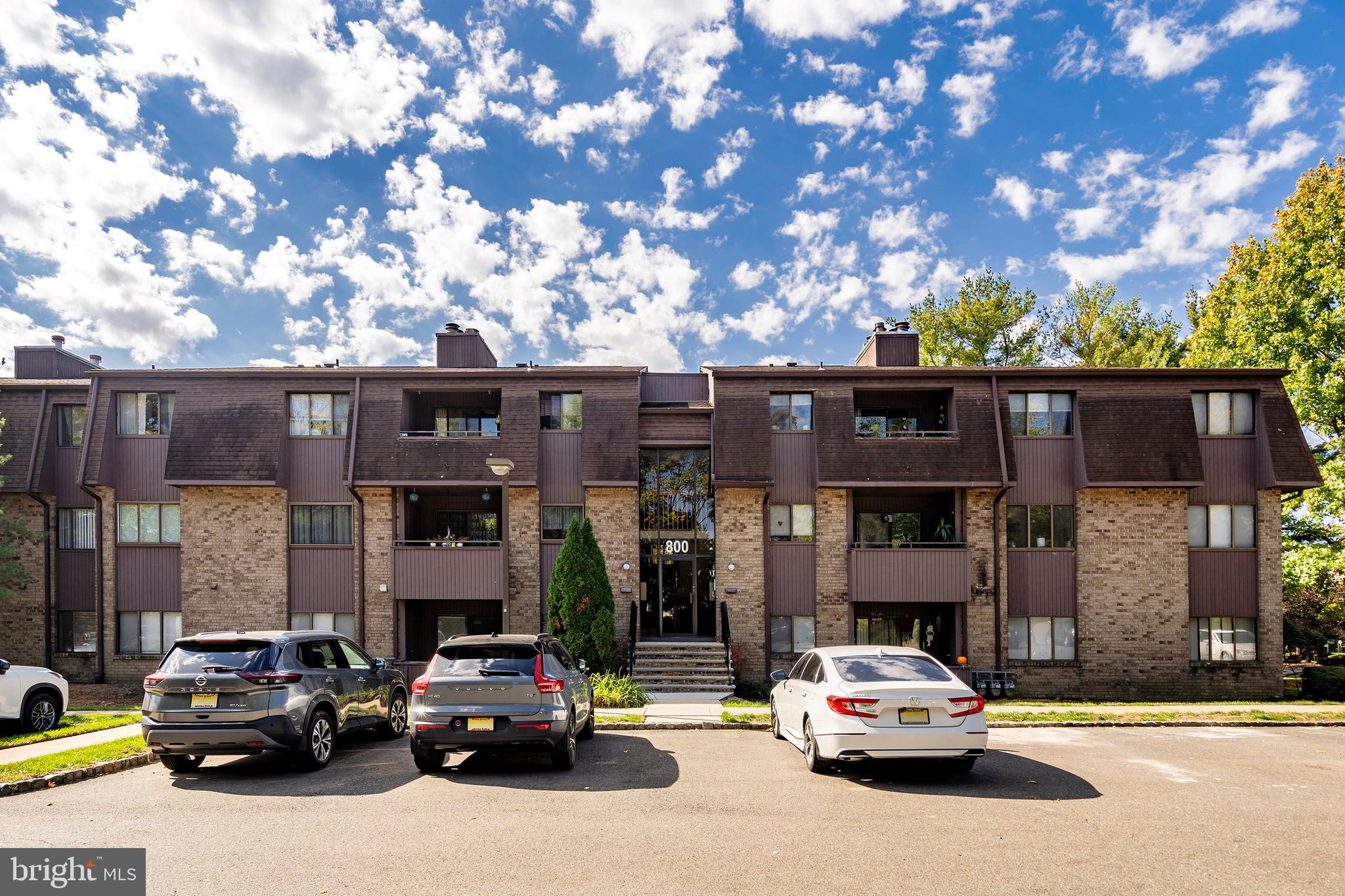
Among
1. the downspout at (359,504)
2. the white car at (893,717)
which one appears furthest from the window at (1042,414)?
the downspout at (359,504)

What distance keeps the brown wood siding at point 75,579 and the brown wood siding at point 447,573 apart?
814 centimetres

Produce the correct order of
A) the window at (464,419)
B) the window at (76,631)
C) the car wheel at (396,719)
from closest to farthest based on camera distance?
the car wheel at (396,719)
the window at (76,631)
the window at (464,419)

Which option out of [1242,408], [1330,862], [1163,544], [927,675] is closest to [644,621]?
[927,675]

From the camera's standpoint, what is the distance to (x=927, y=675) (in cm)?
888

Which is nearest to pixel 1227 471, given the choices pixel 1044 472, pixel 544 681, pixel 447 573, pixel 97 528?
pixel 1044 472

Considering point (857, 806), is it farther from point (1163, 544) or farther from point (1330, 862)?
point (1163, 544)

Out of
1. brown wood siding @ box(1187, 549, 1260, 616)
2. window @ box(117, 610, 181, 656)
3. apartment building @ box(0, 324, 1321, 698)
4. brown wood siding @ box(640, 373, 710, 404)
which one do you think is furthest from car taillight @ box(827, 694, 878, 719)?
window @ box(117, 610, 181, 656)

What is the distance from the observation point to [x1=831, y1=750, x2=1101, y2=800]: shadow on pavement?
7883 millimetres

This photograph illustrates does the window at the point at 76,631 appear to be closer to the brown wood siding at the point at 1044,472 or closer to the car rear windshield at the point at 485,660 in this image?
the car rear windshield at the point at 485,660

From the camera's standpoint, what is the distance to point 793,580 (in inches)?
729

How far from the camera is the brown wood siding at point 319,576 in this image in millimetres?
18625

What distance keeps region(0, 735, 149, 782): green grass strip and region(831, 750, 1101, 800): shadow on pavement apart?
29.6ft

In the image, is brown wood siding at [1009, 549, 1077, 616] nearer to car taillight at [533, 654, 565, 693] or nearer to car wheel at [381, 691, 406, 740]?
car taillight at [533, 654, 565, 693]

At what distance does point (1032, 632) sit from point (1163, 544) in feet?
12.7
